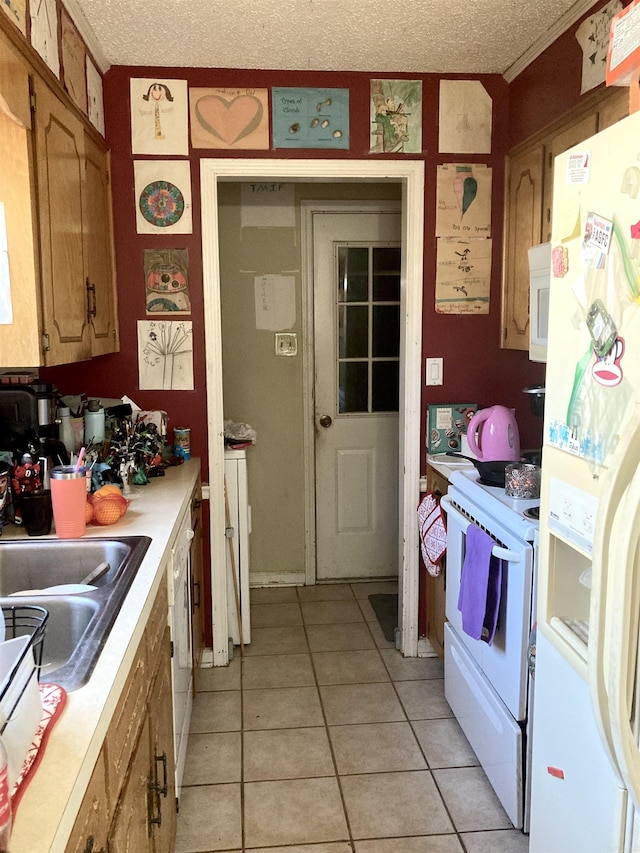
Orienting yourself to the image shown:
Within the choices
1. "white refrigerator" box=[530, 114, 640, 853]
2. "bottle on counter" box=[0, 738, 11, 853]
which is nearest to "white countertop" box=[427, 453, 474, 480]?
"white refrigerator" box=[530, 114, 640, 853]

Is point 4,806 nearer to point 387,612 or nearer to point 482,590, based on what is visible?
point 482,590

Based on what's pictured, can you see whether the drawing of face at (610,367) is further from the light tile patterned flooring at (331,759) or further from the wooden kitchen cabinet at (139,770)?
the light tile patterned flooring at (331,759)

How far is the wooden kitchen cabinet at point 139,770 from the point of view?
1073 millimetres

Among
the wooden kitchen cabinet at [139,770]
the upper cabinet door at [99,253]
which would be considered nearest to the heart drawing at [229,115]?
the upper cabinet door at [99,253]

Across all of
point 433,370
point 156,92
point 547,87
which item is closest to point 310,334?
point 433,370

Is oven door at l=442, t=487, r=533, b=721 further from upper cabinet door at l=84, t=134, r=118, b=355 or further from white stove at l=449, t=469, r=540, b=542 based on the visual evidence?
upper cabinet door at l=84, t=134, r=118, b=355

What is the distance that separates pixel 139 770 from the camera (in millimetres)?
1429

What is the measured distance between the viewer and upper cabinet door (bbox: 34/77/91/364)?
1943mm

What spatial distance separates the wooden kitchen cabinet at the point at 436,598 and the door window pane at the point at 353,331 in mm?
1078

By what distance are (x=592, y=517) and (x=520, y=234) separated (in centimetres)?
186

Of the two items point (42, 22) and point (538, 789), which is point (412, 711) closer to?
point (538, 789)

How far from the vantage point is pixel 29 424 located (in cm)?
226

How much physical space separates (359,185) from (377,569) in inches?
85.5

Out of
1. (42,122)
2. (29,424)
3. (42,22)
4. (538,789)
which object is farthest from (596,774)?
(42,22)
